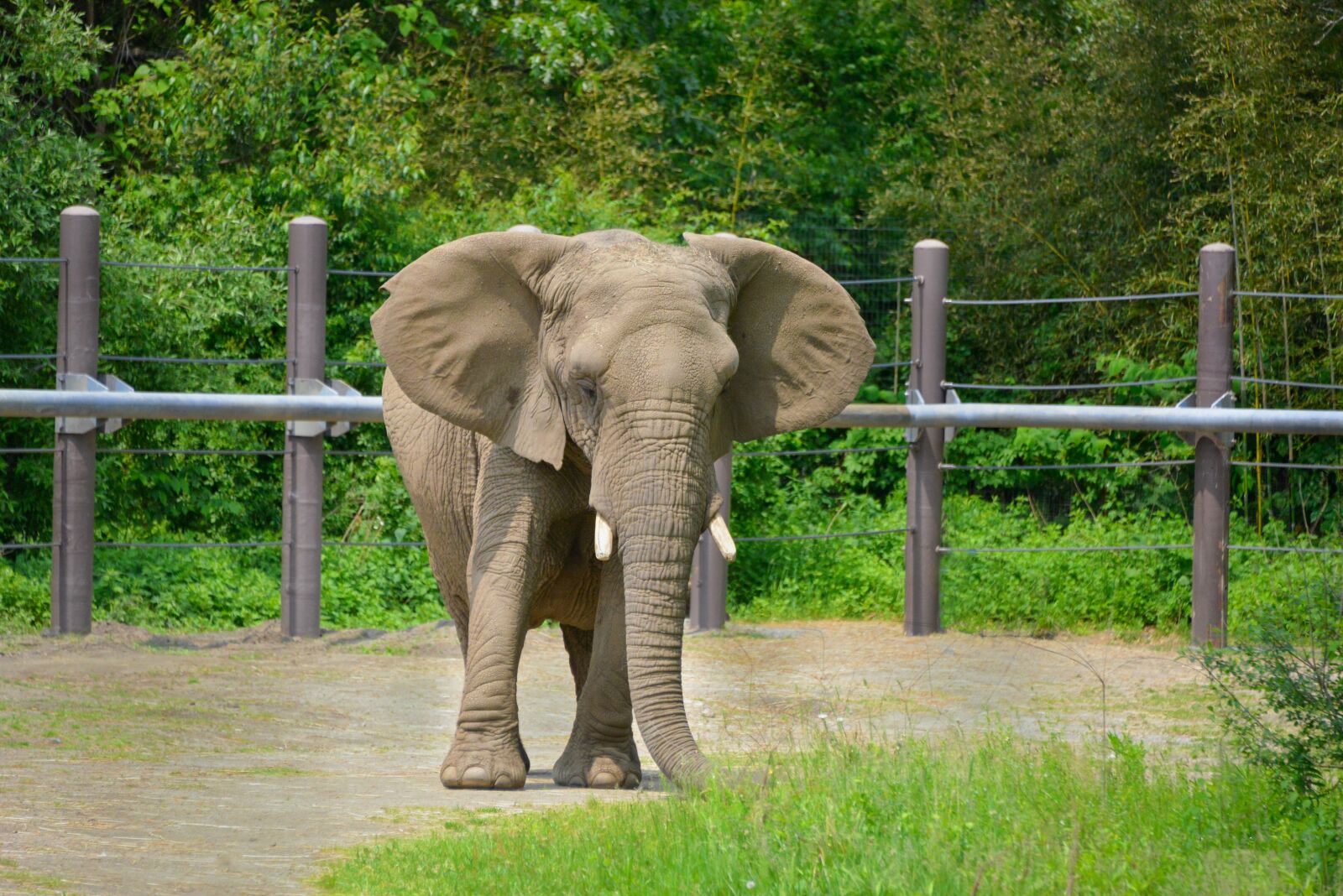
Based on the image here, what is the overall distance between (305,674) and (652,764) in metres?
2.65

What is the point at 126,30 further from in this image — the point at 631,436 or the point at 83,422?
the point at 631,436

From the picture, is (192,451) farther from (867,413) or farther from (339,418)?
(867,413)

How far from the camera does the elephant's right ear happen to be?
263 inches

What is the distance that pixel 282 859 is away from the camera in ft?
17.1

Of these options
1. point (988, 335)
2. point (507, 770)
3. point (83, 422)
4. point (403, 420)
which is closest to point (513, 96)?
point (988, 335)

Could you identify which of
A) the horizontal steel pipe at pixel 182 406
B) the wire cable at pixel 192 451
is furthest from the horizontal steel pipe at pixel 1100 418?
the wire cable at pixel 192 451

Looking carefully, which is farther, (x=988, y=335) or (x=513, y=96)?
(x=513, y=96)

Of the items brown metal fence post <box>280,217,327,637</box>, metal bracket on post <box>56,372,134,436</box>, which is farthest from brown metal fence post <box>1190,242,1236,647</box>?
metal bracket on post <box>56,372,134,436</box>

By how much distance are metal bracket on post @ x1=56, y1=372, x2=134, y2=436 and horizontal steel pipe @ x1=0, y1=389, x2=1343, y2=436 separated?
17cm

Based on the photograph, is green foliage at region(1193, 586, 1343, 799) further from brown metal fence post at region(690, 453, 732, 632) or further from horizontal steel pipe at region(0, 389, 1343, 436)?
brown metal fence post at region(690, 453, 732, 632)

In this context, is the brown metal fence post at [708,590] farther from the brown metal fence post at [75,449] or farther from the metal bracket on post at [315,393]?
the brown metal fence post at [75,449]

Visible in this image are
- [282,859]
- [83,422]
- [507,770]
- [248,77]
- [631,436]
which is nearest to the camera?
[282,859]

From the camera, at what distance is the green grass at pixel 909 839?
Result: 14.5ft

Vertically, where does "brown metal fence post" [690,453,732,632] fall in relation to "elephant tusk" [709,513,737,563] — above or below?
below
